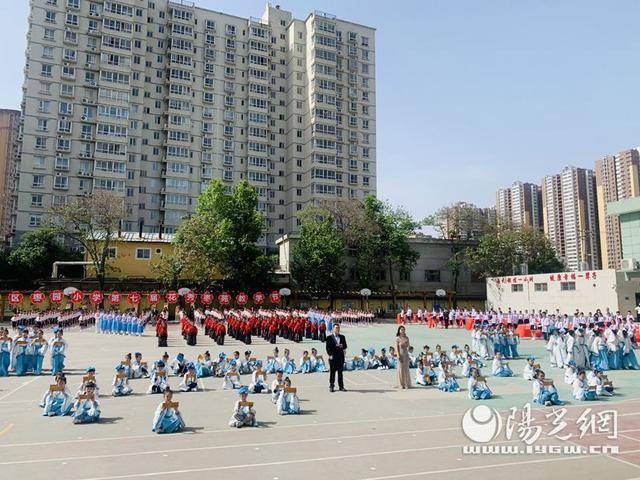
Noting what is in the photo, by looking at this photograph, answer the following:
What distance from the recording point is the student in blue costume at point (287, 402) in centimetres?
1026

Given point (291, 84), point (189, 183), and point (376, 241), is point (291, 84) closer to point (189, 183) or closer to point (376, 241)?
point (189, 183)

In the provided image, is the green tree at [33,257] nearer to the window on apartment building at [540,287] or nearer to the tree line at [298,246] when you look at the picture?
the tree line at [298,246]

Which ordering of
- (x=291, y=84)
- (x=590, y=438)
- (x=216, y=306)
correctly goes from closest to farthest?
1. (x=590, y=438)
2. (x=216, y=306)
3. (x=291, y=84)

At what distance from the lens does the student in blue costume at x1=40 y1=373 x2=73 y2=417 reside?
33.1 feet

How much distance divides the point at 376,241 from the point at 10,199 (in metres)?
47.9

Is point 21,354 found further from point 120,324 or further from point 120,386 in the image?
point 120,324

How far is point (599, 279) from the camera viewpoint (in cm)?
3362

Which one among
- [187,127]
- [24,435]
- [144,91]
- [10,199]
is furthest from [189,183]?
[24,435]

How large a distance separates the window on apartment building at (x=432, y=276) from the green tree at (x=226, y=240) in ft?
57.3

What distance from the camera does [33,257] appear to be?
44188 mm

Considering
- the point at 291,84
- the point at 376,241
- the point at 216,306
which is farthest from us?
the point at 291,84

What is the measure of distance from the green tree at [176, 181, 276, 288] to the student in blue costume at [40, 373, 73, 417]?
95.7 feet

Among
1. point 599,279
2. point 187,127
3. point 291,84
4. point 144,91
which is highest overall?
point 291,84

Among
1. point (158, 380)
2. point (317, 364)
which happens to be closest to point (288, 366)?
point (317, 364)
